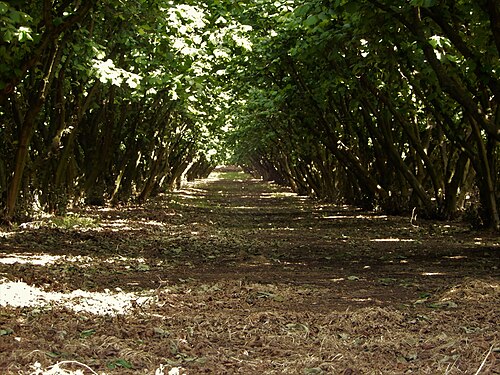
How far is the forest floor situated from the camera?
5152mm

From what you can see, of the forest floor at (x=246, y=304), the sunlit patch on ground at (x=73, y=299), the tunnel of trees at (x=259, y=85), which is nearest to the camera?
the forest floor at (x=246, y=304)

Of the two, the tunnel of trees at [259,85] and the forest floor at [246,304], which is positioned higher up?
the tunnel of trees at [259,85]

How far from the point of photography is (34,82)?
13984mm

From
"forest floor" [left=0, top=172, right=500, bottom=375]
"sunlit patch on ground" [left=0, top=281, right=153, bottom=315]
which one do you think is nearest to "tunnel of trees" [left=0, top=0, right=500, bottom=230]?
"forest floor" [left=0, top=172, right=500, bottom=375]

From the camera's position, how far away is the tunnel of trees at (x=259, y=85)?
33.4ft

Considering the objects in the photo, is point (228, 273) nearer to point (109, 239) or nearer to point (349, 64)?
point (109, 239)

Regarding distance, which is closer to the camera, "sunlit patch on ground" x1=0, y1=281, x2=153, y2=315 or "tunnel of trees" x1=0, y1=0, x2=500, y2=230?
"sunlit patch on ground" x1=0, y1=281, x2=153, y2=315

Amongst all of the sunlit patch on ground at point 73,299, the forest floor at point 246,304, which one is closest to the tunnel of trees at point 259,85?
the forest floor at point 246,304

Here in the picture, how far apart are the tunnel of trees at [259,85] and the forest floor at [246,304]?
8.01 feet

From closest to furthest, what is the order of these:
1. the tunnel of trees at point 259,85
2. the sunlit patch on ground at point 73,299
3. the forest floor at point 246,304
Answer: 1. the forest floor at point 246,304
2. the sunlit patch on ground at point 73,299
3. the tunnel of trees at point 259,85

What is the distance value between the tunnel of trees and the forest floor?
2.44m

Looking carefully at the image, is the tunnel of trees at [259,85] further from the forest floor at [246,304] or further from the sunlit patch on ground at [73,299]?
the sunlit patch on ground at [73,299]

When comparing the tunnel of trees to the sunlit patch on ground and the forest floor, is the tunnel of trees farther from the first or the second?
the sunlit patch on ground

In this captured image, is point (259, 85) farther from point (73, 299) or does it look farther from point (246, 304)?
point (73, 299)
